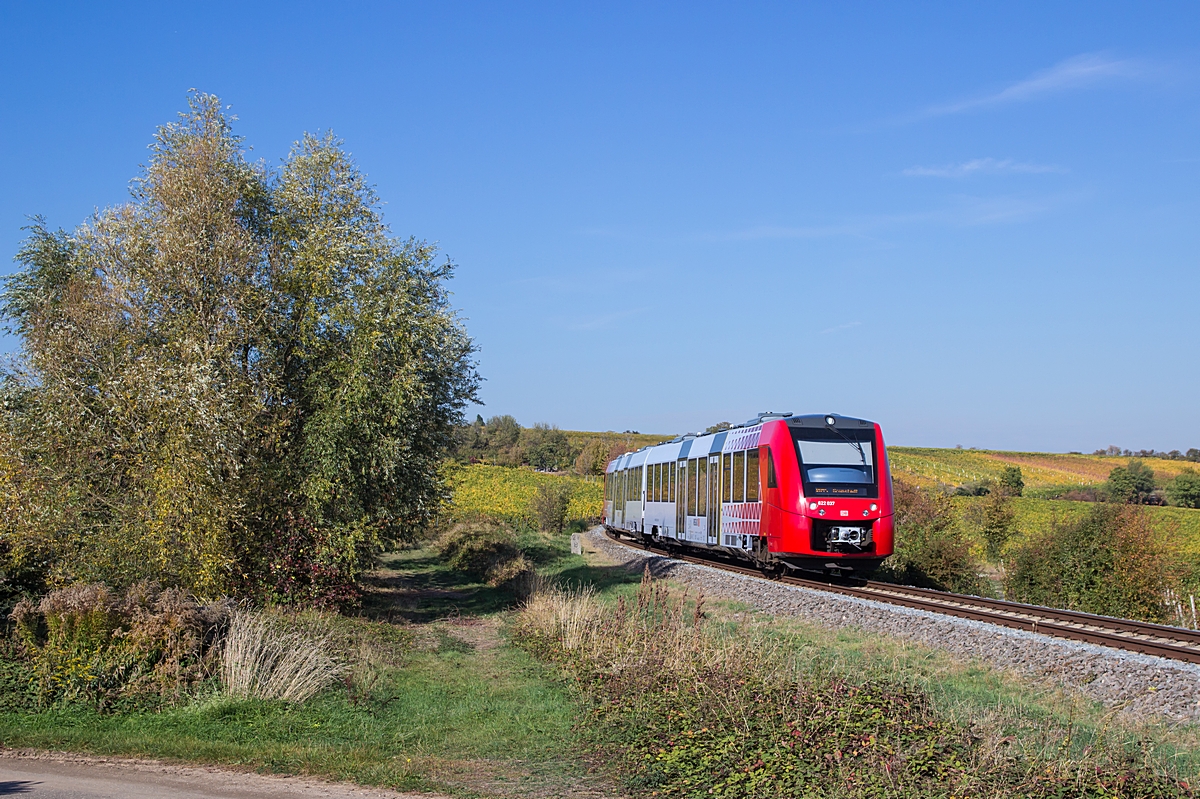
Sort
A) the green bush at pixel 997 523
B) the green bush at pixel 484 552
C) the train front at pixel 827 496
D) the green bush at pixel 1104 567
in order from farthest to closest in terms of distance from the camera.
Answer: the green bush at pixel 997 523, the green bush at pixel 484 552, the green bush at pixel 1104 567, the train front at pixel 827 496

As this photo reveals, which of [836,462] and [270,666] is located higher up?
[836,462]

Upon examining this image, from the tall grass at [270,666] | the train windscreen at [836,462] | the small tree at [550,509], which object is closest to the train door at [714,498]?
the train windscreen at [836,462]

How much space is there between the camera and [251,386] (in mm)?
17609

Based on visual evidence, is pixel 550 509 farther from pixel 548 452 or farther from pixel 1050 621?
pixel 548 452

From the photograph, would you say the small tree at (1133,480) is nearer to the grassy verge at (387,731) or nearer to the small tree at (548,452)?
the small tree at (548,452)

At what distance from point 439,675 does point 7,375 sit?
10.0m

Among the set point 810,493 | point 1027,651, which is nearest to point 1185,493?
point 810,493

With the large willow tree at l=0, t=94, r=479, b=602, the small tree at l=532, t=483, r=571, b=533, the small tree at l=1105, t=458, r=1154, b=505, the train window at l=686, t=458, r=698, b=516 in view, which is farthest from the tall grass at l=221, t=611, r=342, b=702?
the small tree at l=1105, t=458, r=1154, b=505

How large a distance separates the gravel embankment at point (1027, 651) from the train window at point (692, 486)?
24.3 ft

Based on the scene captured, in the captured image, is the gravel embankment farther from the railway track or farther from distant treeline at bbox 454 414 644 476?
distant treeline at bbox 454 414 644 476

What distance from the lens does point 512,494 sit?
212ft

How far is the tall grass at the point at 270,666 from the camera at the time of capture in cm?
1118

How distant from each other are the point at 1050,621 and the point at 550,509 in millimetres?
37434

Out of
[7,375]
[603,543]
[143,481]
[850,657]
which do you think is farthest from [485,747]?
[603,543]
